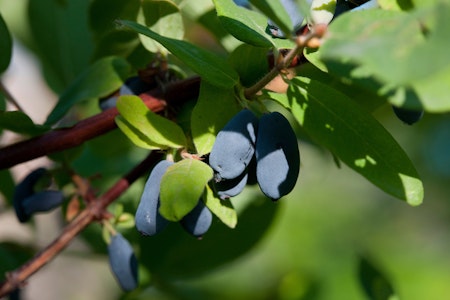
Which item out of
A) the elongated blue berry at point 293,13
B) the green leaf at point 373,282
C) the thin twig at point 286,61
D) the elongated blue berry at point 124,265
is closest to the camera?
the thin twig at point 286,61

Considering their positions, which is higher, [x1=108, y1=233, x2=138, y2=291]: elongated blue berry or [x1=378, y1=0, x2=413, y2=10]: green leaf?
[x1=378, y1=0, x2=413, y2=10]: green leaf

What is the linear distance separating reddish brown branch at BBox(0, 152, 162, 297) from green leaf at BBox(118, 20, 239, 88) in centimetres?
23

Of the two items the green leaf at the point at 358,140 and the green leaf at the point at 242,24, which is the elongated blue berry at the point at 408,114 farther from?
the green leaf at the point at 242,24

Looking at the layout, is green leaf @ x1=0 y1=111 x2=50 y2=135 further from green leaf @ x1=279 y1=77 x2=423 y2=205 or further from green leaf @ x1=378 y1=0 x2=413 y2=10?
green leaf @ x1=378 y1=0 x2=413 y2=10

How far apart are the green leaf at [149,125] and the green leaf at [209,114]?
0.03 meters

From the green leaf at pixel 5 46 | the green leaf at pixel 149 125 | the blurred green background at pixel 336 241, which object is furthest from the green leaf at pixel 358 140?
the blurred green background at pixel 336 241

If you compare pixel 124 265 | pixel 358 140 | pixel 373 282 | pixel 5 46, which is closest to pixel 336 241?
pixel 373 282

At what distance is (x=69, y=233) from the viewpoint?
104 centimetres

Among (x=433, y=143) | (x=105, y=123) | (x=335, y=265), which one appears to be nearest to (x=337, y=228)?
(x=335, y=265)

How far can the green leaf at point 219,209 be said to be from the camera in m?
0.84

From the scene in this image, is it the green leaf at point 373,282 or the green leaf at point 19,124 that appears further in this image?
the green leaf at point 373,282

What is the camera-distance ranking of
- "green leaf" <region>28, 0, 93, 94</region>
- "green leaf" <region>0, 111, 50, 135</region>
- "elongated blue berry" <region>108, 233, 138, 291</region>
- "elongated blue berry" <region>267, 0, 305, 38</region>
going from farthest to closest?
"green leaf" <region>28, 0, 93, 94</region>
"elongated blue berry" <region>108, 233, 138, 291</region>
"green leaf" <region>0, 111, 50, 135</region>
"elongated blue berry" <region>267, 0, 305, 38</region>

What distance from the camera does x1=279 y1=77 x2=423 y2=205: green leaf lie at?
758 millimetres

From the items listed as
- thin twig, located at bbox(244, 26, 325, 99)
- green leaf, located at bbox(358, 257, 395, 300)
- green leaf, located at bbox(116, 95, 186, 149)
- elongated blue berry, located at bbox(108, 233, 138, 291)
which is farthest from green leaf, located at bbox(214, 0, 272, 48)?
green leaf, located at bbox(358, 257, 395, 300)
